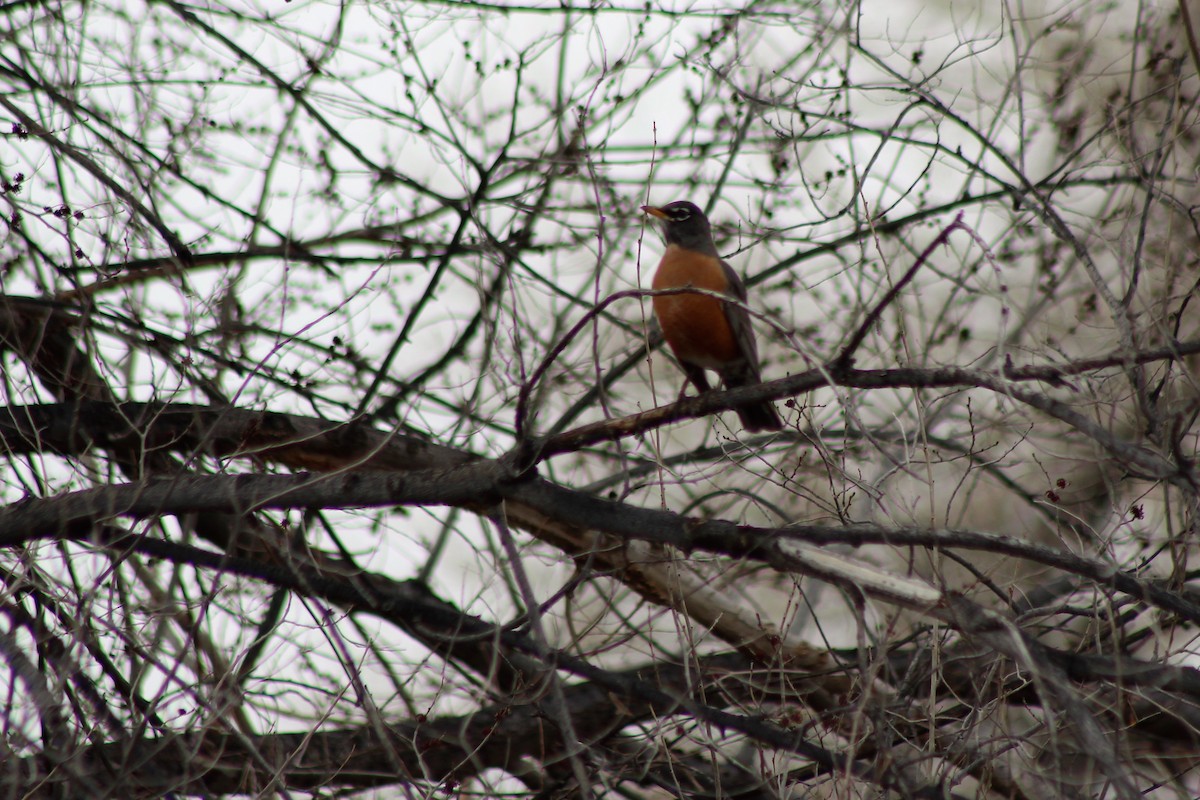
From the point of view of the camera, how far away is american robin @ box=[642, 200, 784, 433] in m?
5.33

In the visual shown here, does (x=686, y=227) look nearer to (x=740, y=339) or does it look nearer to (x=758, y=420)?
(x=740, y=339)

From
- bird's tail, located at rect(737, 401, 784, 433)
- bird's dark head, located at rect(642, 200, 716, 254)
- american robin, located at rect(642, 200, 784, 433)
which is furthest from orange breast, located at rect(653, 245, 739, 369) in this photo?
bird's tail, located at rect(737, 401, 784, 433)

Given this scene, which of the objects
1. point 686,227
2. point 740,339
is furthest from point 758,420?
point 686,227

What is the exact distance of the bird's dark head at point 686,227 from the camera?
584 cm

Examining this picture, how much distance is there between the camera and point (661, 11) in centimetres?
595

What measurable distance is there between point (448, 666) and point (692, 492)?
2.11 m

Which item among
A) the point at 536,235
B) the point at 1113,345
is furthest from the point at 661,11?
the point at 1113,345

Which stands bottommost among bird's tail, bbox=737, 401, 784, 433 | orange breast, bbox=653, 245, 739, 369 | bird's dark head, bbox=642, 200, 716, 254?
bird's tail, bbox=737, 401, 784, 433

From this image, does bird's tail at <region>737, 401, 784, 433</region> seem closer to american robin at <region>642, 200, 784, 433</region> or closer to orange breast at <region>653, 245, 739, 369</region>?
american robin at <region>642, 200, 784, 433</region>

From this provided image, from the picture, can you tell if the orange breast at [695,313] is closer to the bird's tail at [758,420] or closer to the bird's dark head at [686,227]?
the bird's dark head at [686,227]

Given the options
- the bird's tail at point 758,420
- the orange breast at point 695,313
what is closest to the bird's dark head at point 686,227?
the orange breast at point 695,313

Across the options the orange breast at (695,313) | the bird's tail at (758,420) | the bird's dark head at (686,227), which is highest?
the bird's dark head at (686,227)

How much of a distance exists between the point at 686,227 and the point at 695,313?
0.80 meters

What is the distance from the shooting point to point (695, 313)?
531 cm
